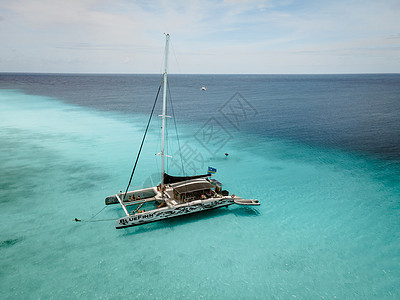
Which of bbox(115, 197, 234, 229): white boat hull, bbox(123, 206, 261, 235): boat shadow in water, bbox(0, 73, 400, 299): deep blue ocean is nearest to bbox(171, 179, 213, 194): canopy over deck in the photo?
bbox(115, 197, 234, 229): white boat hull

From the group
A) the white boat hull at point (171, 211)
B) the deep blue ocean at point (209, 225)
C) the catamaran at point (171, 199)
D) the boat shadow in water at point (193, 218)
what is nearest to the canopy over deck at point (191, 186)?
the catamaran at point (171, 199)

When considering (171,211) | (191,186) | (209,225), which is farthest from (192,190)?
(209,225)

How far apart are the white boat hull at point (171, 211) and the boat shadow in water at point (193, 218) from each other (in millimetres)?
658

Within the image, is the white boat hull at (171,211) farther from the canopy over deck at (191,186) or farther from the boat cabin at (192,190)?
the canopy over deck at (191,186)

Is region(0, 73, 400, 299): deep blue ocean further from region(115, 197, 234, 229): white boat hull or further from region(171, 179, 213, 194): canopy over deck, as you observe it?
region(171, 179, 213, 194): canopy over deck

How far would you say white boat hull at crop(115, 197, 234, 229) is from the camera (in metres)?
21.5

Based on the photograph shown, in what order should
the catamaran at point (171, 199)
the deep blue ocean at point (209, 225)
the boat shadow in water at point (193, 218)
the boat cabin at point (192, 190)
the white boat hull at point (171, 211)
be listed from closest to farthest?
the deep blue ocean at point (209, 225) → the white boat hull at point (171, 211) → the boat shadow in water at point (193, 218) → the catamaran at point (171, 199) → the boat cabin at point (192, 190)

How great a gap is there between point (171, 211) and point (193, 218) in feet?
8.39

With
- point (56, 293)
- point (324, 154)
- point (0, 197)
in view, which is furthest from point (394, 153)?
point (0, 197)

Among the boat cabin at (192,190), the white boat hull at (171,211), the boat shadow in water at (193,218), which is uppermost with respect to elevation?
the boat cabin at (192,190)

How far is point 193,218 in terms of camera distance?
24.3 metres

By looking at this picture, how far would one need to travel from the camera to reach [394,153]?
42094 mm

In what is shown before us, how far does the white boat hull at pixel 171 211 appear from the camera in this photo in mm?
21534

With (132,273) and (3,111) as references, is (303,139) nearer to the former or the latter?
(132,273)
